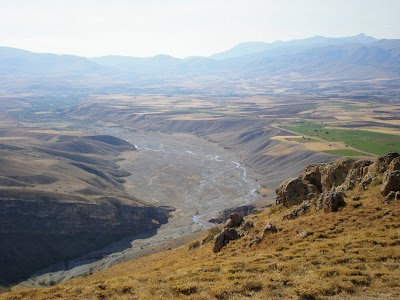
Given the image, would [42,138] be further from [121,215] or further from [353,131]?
[353,131]

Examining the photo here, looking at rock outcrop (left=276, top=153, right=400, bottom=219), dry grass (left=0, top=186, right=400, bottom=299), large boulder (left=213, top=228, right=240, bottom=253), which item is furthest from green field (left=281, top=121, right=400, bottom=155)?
dry grass (left=0, top=186, right=400, bottom=299)

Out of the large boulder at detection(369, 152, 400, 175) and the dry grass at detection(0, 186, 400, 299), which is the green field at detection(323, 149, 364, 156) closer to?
the large boulder at detection(369, 152, 400, 175)

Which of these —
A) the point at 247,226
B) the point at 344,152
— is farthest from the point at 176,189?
the point at 247,226

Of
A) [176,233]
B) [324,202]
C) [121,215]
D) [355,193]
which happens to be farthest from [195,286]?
[121,215]

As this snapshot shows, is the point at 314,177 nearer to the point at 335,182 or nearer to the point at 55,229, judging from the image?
the point at 335,182

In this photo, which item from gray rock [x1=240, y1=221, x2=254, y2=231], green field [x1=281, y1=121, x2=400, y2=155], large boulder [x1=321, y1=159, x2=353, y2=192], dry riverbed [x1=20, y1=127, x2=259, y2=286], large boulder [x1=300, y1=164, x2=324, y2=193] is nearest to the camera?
gray rock [x1=240, y1=221, x2=254, y2=231]
